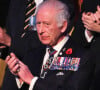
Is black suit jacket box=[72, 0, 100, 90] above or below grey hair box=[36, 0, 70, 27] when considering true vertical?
below

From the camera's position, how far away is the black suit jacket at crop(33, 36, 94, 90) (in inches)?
63.1

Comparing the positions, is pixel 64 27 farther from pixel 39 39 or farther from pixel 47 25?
pixel 39 39

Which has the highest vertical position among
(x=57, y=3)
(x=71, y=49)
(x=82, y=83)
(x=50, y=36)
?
(x=57, y=3)

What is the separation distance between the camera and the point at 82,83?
1.61 m

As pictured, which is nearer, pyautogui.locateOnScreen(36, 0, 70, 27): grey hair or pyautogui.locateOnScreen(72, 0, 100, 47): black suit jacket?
pyautogui.locateOnScreen(36, 0, 70, 27): grey hair

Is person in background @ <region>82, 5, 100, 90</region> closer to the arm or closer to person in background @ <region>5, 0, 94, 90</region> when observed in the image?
person in background @ <region>5, 0, 94, 90</region>

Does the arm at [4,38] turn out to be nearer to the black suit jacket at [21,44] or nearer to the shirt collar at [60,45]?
the black suit jacket at [21,44]

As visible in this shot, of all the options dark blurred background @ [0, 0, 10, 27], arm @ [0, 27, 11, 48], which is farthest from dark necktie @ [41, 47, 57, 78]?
dark blurred background @ [0, 0, 10, 27]

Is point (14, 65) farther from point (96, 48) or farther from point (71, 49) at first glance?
point (96, 48)

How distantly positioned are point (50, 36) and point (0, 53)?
45cm

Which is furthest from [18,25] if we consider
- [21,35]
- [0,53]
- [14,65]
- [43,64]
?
[14,65]

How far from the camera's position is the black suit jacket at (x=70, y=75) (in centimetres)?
160

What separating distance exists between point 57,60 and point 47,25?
0.61 feet

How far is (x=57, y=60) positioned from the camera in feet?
5.62
